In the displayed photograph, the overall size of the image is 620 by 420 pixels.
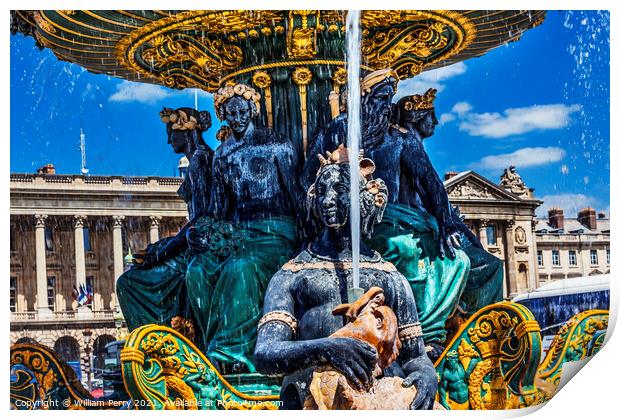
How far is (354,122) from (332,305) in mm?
1613

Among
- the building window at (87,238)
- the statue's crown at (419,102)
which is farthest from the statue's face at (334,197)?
the building window at (87,238)

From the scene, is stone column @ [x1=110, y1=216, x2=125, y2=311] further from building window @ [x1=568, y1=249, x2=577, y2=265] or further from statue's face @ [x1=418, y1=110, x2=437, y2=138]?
statue's face @ [x1=418, y1=110, x2=437, y2=138]

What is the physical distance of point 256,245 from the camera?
11430mm

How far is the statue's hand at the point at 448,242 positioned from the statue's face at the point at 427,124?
919mm

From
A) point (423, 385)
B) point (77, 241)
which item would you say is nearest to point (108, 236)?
point (77, 241)

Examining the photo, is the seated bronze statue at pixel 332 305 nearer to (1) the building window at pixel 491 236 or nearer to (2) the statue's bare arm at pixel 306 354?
(2) the statue's bare arm at pixel 306 354

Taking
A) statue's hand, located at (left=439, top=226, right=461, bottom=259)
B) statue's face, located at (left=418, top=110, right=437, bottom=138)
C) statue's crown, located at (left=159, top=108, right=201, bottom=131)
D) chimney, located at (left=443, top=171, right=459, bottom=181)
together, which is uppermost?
statue's crown, located at (left=159, top=108, right=201, bottom=131)

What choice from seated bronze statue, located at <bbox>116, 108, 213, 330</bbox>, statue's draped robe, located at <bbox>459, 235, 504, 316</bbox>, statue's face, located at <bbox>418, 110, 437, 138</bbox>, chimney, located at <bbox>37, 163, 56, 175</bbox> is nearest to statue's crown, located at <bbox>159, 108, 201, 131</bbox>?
seated bronze statue, located at <bbox>116, 108, 213, 330</bbox>

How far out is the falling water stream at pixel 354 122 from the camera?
10.6m

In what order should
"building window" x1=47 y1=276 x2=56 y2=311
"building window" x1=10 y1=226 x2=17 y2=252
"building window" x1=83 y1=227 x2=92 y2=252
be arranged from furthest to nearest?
"building window" x1=47 y1=276 x2=56 y2=311
"building window" x1=83 y1=227 x2=92 y2=252
"building window" x1=10 y1=226 x2=17 y2=252

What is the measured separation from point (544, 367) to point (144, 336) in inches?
112

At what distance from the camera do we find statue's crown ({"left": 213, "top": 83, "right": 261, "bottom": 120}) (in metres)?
11.7
